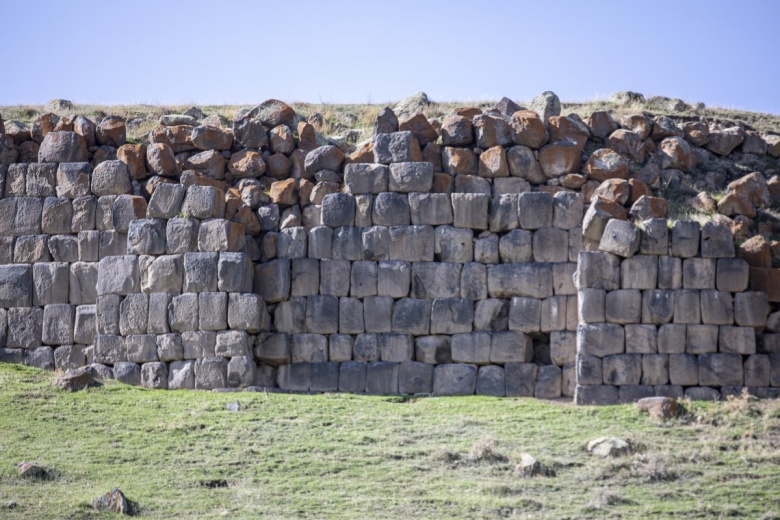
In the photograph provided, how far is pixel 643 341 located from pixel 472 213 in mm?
4476

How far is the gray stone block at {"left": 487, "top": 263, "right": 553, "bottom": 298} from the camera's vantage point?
953 inches

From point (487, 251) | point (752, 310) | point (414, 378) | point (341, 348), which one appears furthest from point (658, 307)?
point (341, 348)

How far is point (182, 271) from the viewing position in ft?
81.3

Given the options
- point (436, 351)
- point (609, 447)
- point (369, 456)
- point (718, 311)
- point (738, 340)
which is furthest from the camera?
point (436, 351)

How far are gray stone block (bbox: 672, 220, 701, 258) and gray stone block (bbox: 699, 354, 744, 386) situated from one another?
2.14m

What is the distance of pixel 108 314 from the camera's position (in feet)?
82.0

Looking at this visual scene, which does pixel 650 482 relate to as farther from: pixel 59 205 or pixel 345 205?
pixel 59 205

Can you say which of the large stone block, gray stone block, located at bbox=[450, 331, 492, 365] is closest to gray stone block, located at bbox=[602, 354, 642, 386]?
gray stone block, located at bbox=[450, 331, 492, 365]

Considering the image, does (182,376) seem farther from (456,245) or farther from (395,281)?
(456,245)

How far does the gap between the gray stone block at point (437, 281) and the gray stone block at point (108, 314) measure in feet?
20.8

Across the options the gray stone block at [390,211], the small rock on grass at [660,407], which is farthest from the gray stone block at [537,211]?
the small rock on grass at [660,407]

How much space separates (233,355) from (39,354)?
15.5 ft

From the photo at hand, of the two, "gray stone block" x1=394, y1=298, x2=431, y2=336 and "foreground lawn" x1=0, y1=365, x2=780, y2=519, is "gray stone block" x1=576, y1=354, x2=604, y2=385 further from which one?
"gray stone block" x1=394, y1=298, x2=431, y2=336

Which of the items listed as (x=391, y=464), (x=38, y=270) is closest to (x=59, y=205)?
(x=38, y=270)
